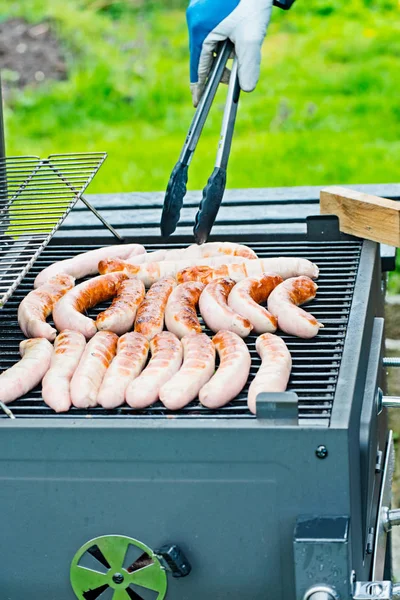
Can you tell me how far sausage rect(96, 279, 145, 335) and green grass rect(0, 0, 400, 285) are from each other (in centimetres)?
446

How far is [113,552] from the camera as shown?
2336 mm

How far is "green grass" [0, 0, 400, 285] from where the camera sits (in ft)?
26.1

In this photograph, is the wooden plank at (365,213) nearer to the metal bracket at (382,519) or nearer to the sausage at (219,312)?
the sausage at (219,312)

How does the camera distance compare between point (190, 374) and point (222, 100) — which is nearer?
point (190, 374)

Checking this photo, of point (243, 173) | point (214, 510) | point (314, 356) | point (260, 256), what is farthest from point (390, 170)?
point (214, 510)

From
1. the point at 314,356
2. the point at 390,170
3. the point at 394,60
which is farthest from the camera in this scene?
the point at 394,60

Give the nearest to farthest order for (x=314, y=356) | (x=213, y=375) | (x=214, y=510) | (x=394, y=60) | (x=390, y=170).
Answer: (x=214, y=510)
(x=213, y=375)
(x=314, y=356)
(x=390, y=170)
(x=394, y=60)

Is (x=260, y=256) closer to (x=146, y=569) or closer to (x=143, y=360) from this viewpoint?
(x=143, y=360)

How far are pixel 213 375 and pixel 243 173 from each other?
538 centimetres

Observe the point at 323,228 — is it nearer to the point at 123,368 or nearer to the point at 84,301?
the point at 84,301

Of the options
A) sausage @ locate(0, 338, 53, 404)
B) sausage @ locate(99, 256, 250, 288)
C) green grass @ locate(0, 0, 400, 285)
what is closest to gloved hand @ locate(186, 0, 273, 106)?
sausage @ locate(99, 256, 250, 288)

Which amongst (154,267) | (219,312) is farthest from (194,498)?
(154,267)

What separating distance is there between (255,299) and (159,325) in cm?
33

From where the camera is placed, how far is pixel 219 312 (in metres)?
2.83
